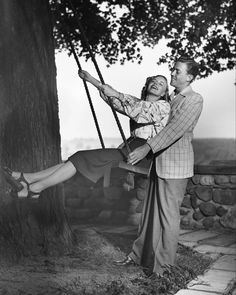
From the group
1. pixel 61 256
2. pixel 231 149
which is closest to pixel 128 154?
pixel 61 256

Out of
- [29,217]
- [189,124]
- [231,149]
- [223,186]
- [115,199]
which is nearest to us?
[189,124]

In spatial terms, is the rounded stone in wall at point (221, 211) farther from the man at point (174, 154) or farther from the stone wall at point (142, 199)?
the man at point (174, 154)

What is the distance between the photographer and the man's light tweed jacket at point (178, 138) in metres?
4.07

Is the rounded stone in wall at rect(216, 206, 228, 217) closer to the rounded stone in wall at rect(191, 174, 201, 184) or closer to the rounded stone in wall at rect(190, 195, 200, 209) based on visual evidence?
the rounded stone in wall at rect(190, 195, 200, 209)

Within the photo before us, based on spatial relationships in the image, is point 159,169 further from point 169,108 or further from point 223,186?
point 223,186

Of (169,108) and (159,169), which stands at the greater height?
(169,108)

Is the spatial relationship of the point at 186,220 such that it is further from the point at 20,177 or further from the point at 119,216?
the point at 20,177

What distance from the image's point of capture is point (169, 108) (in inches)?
169

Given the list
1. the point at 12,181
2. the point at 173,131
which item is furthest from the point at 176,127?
the point at 12,181

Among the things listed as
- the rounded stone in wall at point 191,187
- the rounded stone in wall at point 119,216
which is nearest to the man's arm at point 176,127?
the rounded stone in wall at point 191,187

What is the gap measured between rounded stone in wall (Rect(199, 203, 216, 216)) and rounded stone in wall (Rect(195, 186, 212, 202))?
67 mm

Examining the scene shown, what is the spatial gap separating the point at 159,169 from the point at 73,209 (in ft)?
11.8

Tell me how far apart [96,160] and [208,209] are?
10.3ft

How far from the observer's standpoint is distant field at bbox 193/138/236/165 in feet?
57.8
